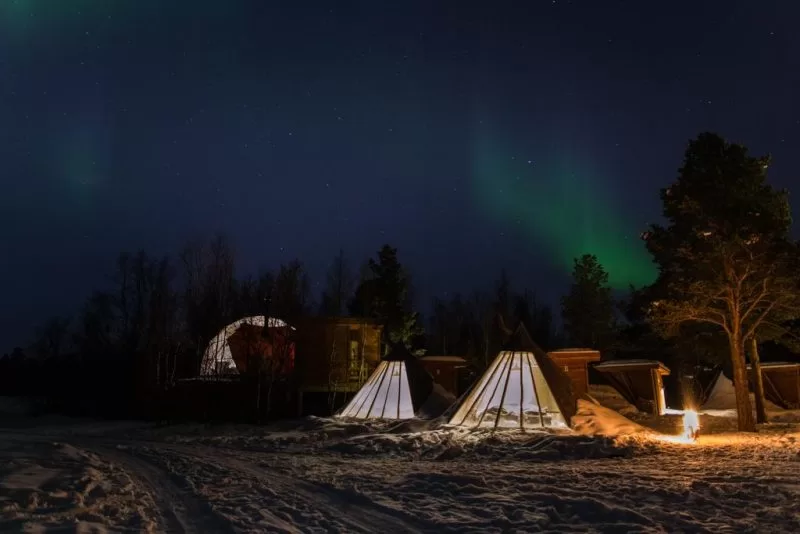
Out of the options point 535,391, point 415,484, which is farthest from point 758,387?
point 415,484

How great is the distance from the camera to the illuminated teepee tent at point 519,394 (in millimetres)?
16391

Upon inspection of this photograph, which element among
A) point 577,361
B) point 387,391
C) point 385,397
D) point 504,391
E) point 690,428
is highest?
point 577,361

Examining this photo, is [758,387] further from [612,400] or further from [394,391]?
[394,391]

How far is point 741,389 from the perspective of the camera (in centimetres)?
1670

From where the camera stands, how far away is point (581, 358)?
23.6 meters

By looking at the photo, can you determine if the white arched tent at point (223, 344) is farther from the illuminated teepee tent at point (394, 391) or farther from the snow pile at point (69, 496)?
the snow pile at point (69, 496)

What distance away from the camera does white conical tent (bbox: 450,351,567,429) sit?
1638 cm

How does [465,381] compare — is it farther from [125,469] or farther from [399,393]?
[125,469]

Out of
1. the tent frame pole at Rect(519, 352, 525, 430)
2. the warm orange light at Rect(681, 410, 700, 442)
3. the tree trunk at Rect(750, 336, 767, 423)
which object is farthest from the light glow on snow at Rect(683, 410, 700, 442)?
the tree trunk at Rect(750, 336, 767, 423)

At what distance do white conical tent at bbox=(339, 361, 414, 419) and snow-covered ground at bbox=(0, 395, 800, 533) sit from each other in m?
5.85

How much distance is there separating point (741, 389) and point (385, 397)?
10.7m

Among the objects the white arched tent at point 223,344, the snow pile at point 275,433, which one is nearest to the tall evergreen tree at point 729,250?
the snow pile at point 275,433

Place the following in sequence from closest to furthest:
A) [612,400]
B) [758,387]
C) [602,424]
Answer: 1. [602,424]
2. [758,387]
3. [612,400]

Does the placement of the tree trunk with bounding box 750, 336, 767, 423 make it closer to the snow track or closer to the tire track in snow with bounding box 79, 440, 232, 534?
the snow track
